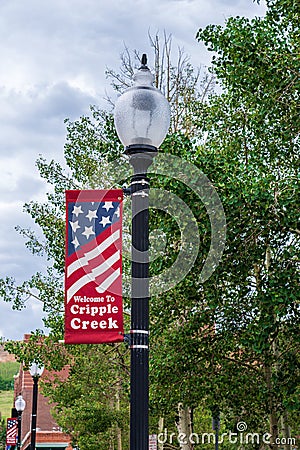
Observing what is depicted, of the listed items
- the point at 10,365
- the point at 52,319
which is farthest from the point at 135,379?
the point at 10,365

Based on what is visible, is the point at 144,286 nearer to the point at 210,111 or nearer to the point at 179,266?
the point at 179,266

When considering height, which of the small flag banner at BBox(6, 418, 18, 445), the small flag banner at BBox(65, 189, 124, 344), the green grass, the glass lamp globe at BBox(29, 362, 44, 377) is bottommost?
the small flag banner at BBox(6, 418, 18, 445)

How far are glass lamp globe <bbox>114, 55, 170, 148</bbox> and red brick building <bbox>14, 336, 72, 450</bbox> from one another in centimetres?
4280

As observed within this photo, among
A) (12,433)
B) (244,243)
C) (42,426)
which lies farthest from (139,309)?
(42,426)

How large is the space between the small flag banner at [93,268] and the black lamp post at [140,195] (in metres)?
0.17

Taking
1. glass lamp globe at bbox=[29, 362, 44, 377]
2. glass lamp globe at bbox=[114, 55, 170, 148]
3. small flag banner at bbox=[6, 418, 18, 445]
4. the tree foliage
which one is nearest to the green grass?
small flag banner at bbox=[6, 418, 18, 445]

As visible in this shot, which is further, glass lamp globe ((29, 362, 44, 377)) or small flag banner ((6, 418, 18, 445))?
small flag banner ((6, 418, 18, 445))

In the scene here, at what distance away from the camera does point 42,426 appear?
53344 millimetres

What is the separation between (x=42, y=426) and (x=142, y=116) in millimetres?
51127

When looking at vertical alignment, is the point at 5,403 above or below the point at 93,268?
above

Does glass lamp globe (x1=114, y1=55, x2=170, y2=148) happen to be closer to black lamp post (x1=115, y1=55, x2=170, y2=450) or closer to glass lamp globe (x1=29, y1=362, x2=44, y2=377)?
black lamp post (x1=115, y1=55, x2=170, y2=450)

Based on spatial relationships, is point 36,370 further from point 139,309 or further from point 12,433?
point 139,309

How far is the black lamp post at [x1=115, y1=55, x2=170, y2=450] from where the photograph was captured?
530 cm

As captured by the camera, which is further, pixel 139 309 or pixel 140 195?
pixel 140 195
